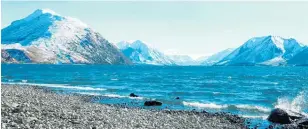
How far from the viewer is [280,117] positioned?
4188cm

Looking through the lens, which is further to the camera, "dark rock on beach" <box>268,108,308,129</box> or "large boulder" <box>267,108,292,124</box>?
"large boulder" <box>267,108,292,124</box>

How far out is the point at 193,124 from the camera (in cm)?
3553

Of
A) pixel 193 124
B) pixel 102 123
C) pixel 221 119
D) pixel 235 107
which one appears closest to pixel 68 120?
pixel 102 123

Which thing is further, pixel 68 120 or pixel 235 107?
pixel 235 107

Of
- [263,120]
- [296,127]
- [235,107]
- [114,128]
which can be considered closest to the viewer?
[114,128]

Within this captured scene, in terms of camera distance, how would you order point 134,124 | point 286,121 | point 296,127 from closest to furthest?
point 134,124 < point 296,127 < point 286,121

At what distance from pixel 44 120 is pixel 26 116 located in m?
1.20

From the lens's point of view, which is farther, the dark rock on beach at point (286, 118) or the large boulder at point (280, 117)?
the large boulder at point (280, 117)

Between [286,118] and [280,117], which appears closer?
[286,118]

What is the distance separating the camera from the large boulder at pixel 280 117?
41394mm

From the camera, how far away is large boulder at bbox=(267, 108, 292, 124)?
41.4m

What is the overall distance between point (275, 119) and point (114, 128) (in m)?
22.9

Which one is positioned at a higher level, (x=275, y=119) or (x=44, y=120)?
(x=44, y=120)

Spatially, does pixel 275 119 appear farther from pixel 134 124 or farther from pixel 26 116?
pixel 26 116
